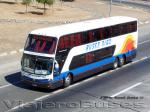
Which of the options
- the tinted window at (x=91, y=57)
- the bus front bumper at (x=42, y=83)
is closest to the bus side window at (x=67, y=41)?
the tinted window at (x=91, y=57)

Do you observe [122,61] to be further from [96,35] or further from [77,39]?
[77,39]

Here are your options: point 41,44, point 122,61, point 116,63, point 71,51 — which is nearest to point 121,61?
point 122,61

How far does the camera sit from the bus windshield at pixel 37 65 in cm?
2519

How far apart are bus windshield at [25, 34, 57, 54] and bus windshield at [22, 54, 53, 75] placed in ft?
1.47

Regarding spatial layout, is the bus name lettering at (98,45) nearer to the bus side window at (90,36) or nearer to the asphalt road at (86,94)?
the bus side window at (90,36)

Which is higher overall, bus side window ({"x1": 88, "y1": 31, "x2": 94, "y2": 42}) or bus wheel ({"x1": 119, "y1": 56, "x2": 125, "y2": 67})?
bus side window ({"x1": 88, "y1": 31, "x2": 94, "y2": 42})

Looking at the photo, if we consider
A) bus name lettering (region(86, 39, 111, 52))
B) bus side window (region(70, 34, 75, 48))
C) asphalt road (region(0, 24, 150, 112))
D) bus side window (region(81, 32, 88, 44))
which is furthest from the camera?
bus name lettering (region(86, 39, 111, 52))

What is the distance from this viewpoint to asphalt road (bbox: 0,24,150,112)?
22828 mm

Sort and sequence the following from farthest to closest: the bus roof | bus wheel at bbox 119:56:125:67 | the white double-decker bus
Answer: bus wheel at bbox 119:56:125:67 < the bus roof < the white double-decker bus

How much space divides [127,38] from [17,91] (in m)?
10.9

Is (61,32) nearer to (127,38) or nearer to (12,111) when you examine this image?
(12,111)

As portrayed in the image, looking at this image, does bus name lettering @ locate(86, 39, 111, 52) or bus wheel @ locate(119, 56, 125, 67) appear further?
bus wheel @ locate(119, 56, 125, 67)

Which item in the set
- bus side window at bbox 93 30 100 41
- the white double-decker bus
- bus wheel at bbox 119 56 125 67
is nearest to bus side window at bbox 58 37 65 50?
the white double-decker bus

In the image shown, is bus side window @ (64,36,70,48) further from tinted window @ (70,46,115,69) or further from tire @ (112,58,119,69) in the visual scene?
tire @ (112,58,119,69)
